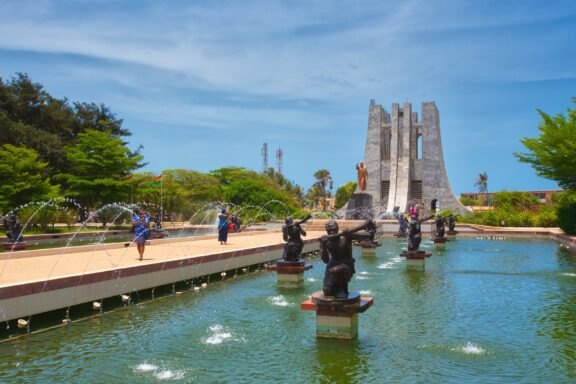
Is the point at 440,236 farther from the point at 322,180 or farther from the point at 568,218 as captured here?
the point at 322,180

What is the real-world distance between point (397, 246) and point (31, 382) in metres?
21.5

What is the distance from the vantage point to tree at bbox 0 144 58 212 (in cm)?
3469

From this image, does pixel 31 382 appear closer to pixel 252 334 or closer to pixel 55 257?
pixel 252 334

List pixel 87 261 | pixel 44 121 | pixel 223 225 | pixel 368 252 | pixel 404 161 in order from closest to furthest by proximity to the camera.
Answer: pixel 87 261
pixel 223 225
pixel 368 252
pixel 44 121
pixel 404 161

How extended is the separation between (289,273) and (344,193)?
77.3 m

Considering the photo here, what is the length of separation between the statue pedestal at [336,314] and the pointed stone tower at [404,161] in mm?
52635

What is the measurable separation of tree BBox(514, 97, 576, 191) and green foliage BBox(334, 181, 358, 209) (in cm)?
5374

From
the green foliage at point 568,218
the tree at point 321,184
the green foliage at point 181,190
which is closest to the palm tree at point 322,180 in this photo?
the tree at point 321,184

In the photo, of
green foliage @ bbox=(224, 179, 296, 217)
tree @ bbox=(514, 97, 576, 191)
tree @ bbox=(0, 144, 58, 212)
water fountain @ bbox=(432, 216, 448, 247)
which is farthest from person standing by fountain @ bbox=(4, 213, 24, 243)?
green foliage @ bbox=(224, 179, 296, 217)

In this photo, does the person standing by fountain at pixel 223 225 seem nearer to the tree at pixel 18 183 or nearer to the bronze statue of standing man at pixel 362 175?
the tree at pixel 18 183

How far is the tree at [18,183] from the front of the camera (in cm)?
3469

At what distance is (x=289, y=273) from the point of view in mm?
14148

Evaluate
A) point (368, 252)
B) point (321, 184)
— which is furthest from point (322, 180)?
point (368, 252)

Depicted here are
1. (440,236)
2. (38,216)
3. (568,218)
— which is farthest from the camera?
(38,216)
